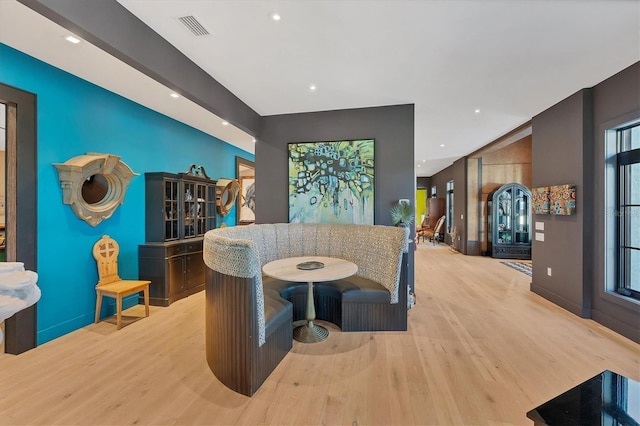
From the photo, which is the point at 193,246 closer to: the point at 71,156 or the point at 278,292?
the point at 71,156

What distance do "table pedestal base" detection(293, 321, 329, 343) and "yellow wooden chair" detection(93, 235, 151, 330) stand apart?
2007 mm

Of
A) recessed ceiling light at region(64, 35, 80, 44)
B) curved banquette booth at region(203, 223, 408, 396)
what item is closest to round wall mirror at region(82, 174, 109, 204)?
recessed ceiling light at region(64, 35, 80, 44)

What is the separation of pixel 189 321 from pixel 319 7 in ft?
11.6

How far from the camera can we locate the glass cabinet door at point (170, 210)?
4.32 m

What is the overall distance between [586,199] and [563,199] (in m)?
0.28

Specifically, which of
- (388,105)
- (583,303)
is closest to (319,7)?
(388,105)

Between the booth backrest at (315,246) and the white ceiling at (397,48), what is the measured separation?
1.76 metres

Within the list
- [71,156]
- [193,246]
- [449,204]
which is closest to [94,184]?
[71,156]

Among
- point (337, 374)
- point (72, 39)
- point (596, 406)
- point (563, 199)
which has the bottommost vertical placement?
point (337, 374)

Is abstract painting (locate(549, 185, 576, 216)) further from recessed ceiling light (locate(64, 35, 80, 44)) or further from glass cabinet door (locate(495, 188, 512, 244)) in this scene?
recessed ceiling light (locate(64, 35, 80, 44))

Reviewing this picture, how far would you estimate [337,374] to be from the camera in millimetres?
2393

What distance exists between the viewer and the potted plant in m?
3.96

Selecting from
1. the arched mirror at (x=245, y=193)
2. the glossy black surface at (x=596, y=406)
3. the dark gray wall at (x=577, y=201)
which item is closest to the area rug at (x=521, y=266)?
the dark gray wall at (x=577, y=201)

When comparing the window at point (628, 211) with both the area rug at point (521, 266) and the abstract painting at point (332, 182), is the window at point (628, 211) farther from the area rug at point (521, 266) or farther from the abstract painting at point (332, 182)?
the abstract painting at point (332, 182)
